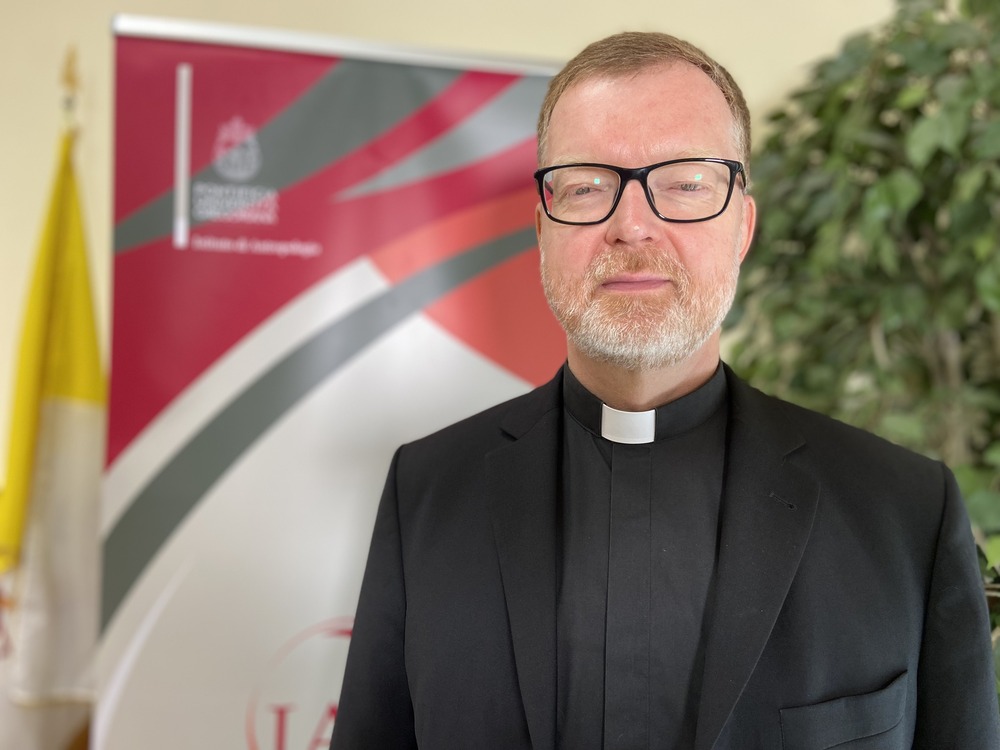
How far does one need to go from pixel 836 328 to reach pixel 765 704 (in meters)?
1.40

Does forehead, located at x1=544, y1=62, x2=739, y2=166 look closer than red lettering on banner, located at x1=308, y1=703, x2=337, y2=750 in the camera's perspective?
Yes

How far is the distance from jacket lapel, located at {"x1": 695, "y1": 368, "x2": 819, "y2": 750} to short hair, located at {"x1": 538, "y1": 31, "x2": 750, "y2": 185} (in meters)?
0.30

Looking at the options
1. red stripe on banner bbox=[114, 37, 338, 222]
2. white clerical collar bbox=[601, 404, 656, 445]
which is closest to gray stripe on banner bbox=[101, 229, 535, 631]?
red stripe on banner bbox=[114, 37, 338, 222]

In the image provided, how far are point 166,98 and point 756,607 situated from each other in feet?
4.40

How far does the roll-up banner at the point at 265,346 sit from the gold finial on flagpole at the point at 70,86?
46 centimetres

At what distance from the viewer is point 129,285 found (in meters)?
1.72

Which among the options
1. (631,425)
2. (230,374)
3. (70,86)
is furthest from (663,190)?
(70,86)

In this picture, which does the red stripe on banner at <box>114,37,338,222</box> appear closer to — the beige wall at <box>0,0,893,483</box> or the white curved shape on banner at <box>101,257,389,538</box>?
the white curved shape on banner at <box>101,257,389,538</box>

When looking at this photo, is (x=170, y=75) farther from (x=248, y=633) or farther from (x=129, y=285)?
(x=248, y=633)

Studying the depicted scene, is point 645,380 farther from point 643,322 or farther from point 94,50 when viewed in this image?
point 94,50

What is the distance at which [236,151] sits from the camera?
69.5 inches

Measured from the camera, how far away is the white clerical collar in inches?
44.4

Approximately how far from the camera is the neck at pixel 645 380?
1.11 meters

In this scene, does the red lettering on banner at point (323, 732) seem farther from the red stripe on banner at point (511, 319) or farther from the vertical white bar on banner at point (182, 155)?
the vertical white bar on banner at point (182, 155)
